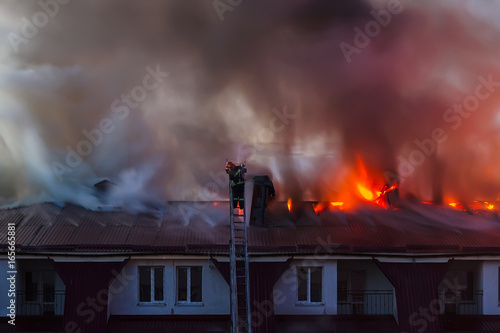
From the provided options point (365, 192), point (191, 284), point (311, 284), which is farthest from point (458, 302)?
point (191, 284)

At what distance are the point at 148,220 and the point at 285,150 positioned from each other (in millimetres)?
7612

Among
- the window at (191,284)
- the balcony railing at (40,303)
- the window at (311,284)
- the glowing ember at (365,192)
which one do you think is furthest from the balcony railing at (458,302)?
the balcony railing at (40,303)

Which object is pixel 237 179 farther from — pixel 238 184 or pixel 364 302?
pixel 364 302

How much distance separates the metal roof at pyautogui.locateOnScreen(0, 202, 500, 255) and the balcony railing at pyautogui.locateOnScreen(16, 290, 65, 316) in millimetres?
1478

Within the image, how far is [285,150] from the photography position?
22062 mm

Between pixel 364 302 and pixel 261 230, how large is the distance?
344 cm

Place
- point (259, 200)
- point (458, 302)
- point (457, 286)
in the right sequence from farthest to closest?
point (259, 200) < point (457, 286) < point (458, 302)

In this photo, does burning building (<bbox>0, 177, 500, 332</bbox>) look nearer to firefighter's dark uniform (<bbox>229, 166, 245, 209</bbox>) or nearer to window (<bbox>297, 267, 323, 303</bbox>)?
window (<bbox>297, 267, 323, 303</bbox>)

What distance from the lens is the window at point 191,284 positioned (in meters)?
14.5

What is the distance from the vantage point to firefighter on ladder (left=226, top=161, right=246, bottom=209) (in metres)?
13.8

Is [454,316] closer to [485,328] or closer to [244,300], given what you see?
[485,328]

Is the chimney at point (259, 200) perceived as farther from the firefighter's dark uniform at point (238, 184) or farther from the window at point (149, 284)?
the window at point (149, 284)

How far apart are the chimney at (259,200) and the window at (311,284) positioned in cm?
209

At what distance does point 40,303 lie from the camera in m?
15.0
